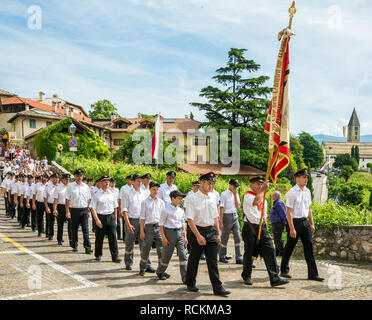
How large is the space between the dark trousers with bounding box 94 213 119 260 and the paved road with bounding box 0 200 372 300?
0.84 ft

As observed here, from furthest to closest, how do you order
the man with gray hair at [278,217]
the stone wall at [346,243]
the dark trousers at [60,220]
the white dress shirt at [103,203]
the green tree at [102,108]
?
1. the green tree at [102,108]
2. the dark trousers at [60,220]
3. the man with gray hair at [278,217]
4. the white dress shirt at [103,203]
5. the stone wall at [346,243]

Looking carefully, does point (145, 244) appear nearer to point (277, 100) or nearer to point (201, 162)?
point (277, 100)

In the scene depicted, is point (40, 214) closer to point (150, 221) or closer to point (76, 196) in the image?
point (76, 196)

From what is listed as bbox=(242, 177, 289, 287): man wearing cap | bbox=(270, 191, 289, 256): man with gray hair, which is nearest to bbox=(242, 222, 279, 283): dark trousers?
bbox=(242, 177, 289, 287): man wearing cap

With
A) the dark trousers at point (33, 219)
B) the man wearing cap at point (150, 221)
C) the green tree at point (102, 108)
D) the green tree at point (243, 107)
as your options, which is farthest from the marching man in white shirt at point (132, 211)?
the green tree at point (102, 108)

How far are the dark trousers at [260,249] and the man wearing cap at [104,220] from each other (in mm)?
3306

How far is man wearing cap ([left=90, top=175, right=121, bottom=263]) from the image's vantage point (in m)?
8.73

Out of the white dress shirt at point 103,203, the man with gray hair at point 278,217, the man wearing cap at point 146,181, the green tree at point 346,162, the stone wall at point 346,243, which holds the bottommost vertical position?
the stone wall at point 346,243

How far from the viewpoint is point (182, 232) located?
720 cm

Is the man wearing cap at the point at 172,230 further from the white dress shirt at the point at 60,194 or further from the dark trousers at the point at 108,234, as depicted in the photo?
the white dress shirt at the point at 60,194

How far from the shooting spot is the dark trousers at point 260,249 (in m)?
6.59

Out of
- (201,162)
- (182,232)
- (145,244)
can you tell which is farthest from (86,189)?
(201,162)

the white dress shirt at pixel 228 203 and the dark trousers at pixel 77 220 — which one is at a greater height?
the white dress shirt at pixel 228 203

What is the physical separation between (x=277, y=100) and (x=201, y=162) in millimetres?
43060
